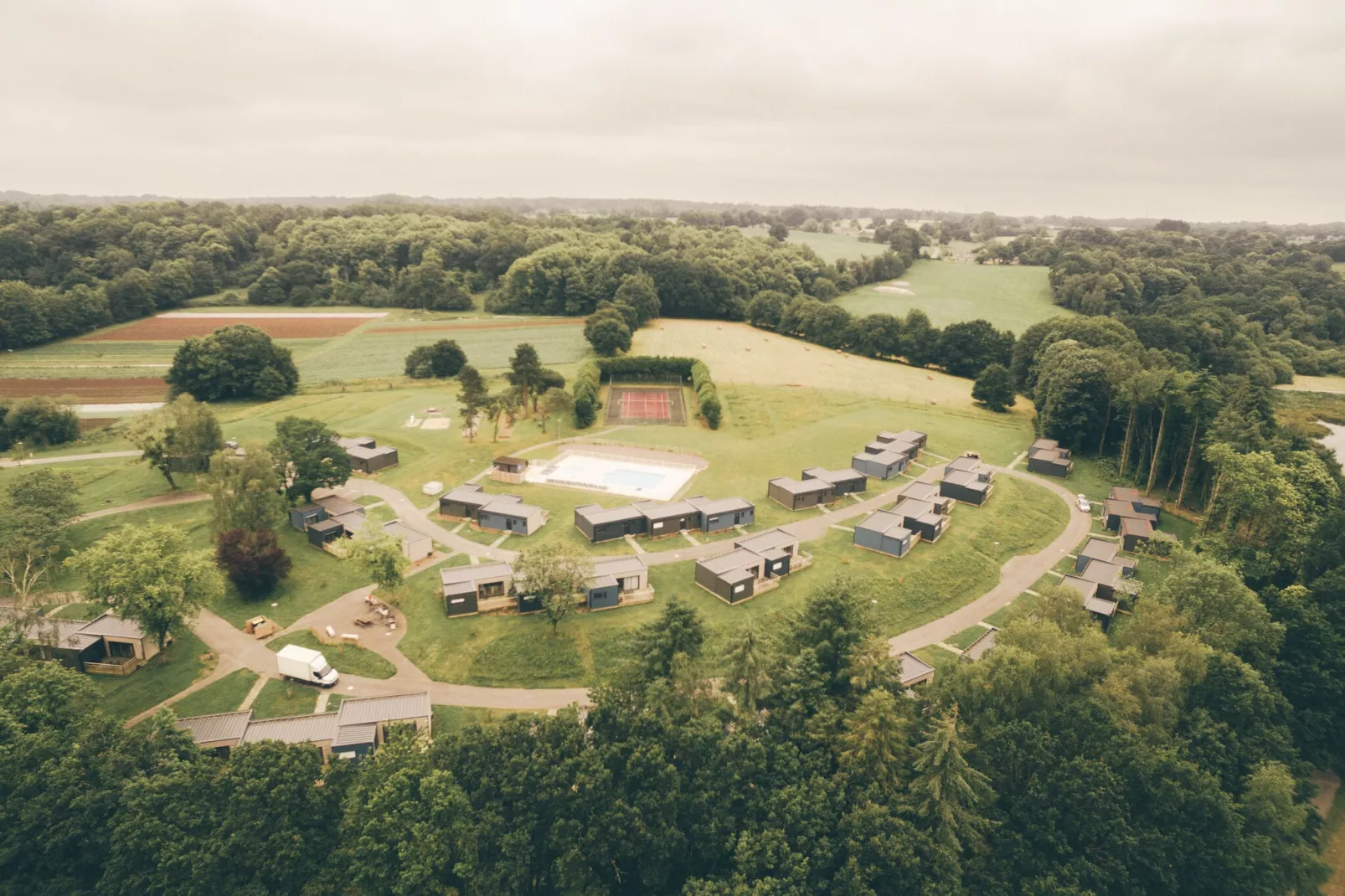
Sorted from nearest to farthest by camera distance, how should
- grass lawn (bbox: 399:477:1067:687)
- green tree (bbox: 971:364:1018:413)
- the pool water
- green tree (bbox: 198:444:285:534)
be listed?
grass lawn (bbox: 399:477:1067:687) < green tree (bbox: 198:444:285:534) < the pool water < green tree (bbox: 971:364:1018:413)

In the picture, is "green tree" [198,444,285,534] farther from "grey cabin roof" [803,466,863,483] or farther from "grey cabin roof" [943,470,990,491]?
"grey cabin roof" [943,470,990,491]

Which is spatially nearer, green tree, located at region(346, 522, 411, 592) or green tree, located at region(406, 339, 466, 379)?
green tree, located at region(346, 522, 411, 592)

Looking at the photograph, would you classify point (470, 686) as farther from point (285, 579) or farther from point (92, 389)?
point (92, 389)

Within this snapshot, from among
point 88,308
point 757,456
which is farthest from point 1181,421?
point 88,308

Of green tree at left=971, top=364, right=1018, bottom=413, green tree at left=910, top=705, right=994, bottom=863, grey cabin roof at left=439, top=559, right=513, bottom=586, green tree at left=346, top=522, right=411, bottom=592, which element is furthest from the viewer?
green tree at left=971, top=364, right=1018, bottom=413

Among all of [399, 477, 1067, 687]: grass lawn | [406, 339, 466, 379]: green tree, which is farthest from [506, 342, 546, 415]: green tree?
[399, 477, 1067, 687]: grass lawn

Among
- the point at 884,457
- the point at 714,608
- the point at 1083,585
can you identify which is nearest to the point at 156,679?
the point at 714,608

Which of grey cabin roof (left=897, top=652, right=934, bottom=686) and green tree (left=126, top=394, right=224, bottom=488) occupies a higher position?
green tree (left=126, top=394, right=224, bottom=488)

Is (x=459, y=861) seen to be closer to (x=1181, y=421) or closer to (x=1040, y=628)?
(x=1040, y=628)

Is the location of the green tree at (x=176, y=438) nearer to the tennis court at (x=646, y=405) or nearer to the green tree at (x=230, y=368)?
the green tree at (x=230, y=368)
